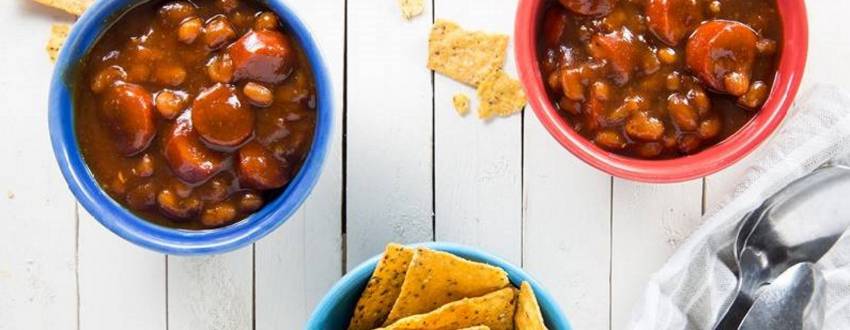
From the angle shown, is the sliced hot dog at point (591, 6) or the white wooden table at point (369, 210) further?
the white wooden table at point (369, 210)

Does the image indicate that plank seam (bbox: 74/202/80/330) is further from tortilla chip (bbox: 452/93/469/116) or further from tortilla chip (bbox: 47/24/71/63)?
tortilla chip (bbox: 452/93/469/116)

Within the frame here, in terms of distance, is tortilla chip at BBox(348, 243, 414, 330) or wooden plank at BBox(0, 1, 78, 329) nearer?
tortilla chip at BBox(348, 243, 414, 330)

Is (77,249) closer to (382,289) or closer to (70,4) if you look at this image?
(70,4)

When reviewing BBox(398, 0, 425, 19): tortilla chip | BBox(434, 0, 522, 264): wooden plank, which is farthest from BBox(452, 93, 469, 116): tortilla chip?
BBox(398, 0, 425, 19): tortilla chip

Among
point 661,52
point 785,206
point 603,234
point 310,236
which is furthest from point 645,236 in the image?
point 310,236

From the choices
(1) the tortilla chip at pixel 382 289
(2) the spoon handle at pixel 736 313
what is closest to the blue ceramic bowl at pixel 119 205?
(1) the tortilla chip at pixel 382 289

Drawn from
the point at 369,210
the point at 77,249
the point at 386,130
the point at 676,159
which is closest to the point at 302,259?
the point at 369,210

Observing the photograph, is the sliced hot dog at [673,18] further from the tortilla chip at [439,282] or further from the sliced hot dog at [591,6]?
the tortilla chip at [439,282]
